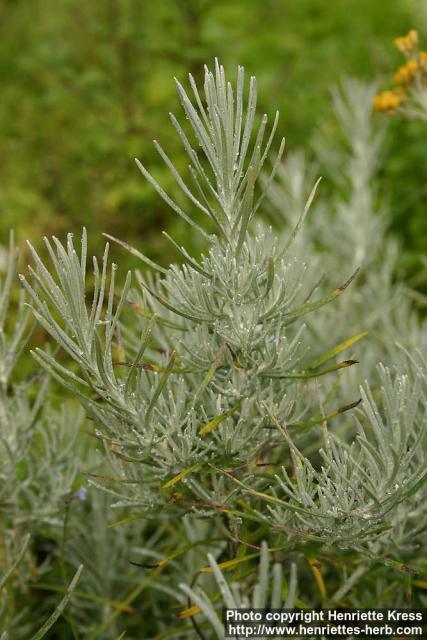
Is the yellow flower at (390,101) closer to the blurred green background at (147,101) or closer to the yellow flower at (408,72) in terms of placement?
the yellow flower at (408,72)

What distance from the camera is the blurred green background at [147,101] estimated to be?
7.15 feet

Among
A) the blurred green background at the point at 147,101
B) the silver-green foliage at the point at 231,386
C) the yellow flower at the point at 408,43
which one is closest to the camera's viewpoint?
the silver-green foliage at the point at 231,386

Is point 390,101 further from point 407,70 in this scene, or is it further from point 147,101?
point 147,101

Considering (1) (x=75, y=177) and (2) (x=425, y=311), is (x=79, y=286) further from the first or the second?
(1) (x=75, y=177)

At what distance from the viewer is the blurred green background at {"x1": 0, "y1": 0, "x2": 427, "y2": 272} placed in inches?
85.8

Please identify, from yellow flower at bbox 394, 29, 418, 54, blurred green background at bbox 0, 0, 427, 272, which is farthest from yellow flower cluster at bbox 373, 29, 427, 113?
blurred green background at bbox 0, 0, 427, 272

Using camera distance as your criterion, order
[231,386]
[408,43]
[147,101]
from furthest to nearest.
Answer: [147,101] < [408,43] < [231,386]

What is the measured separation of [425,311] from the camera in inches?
68.4

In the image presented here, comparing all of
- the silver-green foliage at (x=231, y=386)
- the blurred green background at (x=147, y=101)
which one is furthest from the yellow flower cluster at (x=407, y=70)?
the blurred green background at (x=147, y=101)

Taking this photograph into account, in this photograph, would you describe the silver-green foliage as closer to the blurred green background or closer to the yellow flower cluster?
the yellow flower cluster

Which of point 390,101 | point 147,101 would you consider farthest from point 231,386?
point 147,101

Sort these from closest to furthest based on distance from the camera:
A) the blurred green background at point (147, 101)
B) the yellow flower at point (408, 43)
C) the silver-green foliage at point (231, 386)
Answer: the silver-green foliage at point (231, 386) → the yellow flower at point (408, 43) → the blurred green background at point (147, 101)

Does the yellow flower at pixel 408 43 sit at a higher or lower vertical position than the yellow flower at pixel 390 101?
higher

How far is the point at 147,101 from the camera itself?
240 cm
